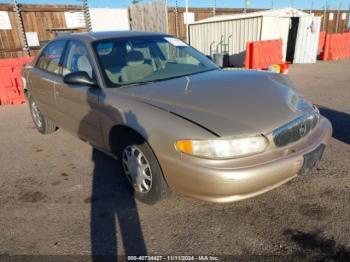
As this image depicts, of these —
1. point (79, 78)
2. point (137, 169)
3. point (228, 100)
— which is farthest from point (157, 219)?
point (79, 78)

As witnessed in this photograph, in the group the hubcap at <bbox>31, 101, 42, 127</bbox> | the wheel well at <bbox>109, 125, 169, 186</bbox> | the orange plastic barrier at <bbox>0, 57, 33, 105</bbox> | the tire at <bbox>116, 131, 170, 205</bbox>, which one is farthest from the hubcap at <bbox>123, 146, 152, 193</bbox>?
the orange plastic barrier at <bbox>0, 57, 33, 105</bbox>

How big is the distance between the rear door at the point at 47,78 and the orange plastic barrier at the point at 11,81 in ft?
12.1

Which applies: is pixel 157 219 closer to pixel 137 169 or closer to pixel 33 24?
pixel 137 169

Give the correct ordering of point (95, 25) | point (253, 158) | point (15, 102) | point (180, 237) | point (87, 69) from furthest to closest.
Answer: point (95, 25) < point (15, 102) < point (87, 69) < point (180, 237) < point (253, 158)

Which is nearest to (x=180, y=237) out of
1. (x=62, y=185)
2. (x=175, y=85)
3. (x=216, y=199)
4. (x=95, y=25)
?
(x=216, y=199)

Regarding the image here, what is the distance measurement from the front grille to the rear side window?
309 centimetres

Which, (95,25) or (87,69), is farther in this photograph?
(95,25)

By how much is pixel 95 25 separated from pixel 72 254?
1289 centimetres

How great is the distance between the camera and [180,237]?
2.61m

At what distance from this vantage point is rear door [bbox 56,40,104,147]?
3406mm

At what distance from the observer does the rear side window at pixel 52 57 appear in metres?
4.25

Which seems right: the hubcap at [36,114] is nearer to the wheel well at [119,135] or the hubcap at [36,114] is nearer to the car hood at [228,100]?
the wheel well at [119,135]

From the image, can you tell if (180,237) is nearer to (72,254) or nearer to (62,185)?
(72,254)

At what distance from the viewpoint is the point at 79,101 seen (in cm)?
362
